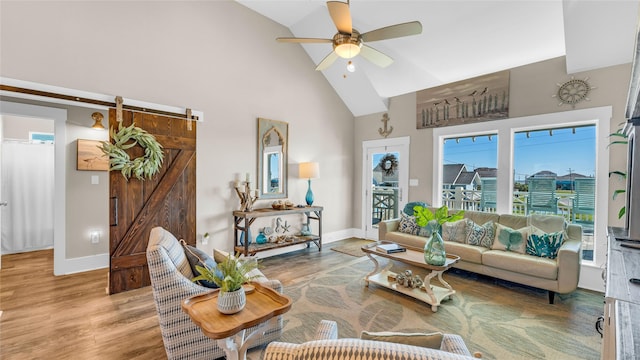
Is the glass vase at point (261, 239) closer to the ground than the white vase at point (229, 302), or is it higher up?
closer to the ground

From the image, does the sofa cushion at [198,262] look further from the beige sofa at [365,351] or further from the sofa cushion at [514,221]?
the sofa cushion at [514,221]

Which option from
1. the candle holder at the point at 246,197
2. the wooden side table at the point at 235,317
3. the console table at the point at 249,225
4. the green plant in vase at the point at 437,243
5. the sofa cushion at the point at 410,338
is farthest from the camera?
the candle holder at the point at 246,197

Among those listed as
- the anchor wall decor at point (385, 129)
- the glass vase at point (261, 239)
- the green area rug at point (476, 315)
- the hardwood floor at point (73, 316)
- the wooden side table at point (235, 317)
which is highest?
the anchor wall decor at point (385, 129)

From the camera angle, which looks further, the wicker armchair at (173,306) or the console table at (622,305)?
the wicker armchair at (173,306)

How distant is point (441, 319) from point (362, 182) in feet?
12.1

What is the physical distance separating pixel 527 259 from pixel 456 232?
928mm

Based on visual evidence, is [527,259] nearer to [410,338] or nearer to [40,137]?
[410,338]

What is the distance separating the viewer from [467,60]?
4.32 metres

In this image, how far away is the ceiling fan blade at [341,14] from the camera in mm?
2240

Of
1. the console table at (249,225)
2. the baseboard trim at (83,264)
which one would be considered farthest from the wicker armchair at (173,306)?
the baseboard trim at (83,264)

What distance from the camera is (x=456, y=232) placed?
393 centimetres

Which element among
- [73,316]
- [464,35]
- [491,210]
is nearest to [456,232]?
[491,210]

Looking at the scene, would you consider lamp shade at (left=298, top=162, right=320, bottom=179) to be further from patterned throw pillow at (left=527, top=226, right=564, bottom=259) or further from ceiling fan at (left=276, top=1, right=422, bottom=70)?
patterned throw pillow at (left=527, top=226, right=564, bottom=259)

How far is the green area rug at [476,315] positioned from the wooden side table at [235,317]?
577 mm
